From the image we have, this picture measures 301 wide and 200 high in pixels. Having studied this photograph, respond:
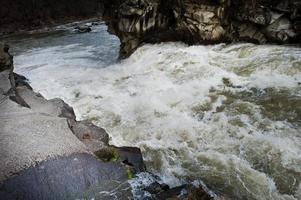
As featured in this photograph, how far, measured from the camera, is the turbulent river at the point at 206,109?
4793 mm

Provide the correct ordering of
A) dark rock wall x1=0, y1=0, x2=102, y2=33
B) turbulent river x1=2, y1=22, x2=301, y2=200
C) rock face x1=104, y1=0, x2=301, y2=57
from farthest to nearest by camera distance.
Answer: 1. dark rock wall x1=0, y1=0, x2=102, y2=33
2. rock face x1=104, y1=0, x2=301, y2=57
3. turbulent river x1=2, y1=22, x2=301, y2=200

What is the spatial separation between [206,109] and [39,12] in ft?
116

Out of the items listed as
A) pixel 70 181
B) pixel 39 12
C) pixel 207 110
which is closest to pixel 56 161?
pixel 70 181

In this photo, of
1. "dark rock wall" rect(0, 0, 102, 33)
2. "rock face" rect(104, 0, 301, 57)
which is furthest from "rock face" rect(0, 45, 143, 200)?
"dark rock wall" rect(0, 0, 102, 33)

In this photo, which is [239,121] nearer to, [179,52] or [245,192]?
[245,192]

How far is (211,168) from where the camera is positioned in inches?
194

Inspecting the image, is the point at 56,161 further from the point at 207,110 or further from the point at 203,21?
the point at 203,21

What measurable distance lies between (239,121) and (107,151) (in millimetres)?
2539

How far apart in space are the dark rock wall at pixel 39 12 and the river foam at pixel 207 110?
2551 centimetres

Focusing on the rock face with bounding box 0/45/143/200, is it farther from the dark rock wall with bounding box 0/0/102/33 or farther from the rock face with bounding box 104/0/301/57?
the dark rock wall with bounding box 0/0/102/33

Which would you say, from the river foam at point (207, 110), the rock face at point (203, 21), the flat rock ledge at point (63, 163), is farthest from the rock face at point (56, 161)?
the rock face at point (203, 21)

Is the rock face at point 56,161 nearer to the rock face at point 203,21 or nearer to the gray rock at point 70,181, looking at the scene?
the gray rock at point 70,181

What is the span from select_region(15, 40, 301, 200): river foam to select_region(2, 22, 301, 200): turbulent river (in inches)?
0.6

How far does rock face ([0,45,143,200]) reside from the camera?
399 cm
